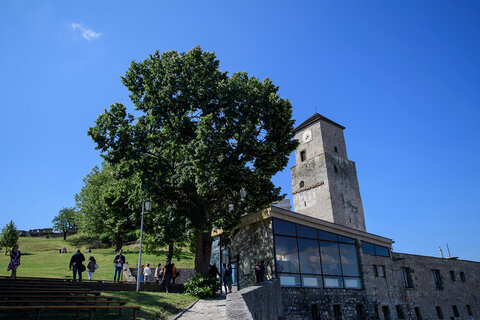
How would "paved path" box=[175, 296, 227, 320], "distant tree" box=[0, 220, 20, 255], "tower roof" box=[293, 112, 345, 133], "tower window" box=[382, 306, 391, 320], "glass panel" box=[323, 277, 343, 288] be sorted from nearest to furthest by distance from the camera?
1. "paved path" box=[175, 296, 227, 320]
2. "glass panel" box=[323, 277, 343, 288]
3. "tower window" box=[382, 306, 391, 320]
4. "tower roof" box=[293, 112, 345, 133]
5. "distant tree" box=[0, 220, 20, 255]

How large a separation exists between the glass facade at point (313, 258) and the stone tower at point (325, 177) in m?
14.7

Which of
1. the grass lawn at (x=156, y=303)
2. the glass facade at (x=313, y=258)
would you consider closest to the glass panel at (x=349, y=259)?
the glass facade at (x=313, y=258)

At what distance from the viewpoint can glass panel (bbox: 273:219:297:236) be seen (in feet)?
59.3

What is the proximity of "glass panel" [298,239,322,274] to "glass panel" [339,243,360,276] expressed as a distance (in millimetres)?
2769

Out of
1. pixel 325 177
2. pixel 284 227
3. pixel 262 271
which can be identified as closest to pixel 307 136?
pixel 325 177

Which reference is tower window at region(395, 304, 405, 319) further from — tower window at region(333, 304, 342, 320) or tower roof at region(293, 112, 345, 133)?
tower roof at region(293, 112, 345, 133)

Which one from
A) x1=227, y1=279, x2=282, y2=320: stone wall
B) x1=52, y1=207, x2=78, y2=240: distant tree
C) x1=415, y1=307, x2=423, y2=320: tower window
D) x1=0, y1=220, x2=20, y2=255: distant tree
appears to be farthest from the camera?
x1=52, y1=207, x2=78, y2=240: distant tree

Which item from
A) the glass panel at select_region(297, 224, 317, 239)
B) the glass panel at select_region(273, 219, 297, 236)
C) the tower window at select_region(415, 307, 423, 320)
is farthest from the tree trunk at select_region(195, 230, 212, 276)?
the tower window at select_region(415, 307, 423, 320)

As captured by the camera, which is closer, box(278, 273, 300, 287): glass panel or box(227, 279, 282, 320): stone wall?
box(227, 279, 282, 320): stone wall

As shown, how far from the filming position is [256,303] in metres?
11.4

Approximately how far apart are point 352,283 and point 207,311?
12.1 m

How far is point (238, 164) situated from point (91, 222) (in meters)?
31.2

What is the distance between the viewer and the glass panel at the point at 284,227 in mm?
18069

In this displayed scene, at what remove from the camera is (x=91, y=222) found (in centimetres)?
4219
